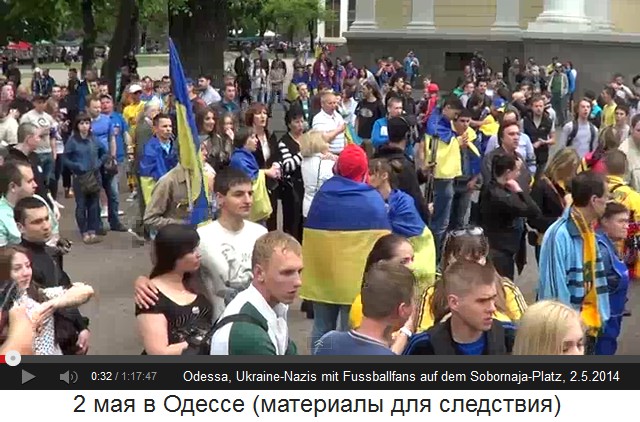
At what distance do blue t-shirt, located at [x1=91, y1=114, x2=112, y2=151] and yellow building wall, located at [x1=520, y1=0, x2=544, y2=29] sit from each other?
30334 millimetres

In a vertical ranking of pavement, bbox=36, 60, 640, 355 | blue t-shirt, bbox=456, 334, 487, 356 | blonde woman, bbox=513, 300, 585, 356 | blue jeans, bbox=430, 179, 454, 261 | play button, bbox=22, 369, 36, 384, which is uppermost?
blonde woman, bbox=513, 300, 585, 356

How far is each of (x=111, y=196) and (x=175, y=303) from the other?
29.5 ft

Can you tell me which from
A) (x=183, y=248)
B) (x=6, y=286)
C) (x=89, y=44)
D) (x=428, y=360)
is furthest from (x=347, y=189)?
(x=89, y=44)

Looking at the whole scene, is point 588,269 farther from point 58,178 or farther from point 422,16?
point 422,16

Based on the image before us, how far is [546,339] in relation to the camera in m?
4.15

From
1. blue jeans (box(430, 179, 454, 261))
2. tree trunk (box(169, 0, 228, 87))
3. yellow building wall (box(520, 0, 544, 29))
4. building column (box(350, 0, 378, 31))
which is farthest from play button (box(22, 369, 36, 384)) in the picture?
yellow building wall (box(520, 0, 544, 29))

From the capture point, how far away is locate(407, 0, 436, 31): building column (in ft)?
139

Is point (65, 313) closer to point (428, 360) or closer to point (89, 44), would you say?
point (428, 360)

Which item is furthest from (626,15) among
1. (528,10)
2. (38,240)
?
(38,240)

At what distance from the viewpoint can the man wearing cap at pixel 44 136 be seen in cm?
1397

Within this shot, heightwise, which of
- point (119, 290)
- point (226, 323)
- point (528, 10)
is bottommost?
point (119, 290)

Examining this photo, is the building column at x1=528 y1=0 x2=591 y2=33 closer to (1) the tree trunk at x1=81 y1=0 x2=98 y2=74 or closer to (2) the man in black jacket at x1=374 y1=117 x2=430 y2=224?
(1) the tree trunk at x1=81 y1=0 x2=98 y2=74

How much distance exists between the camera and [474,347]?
4559 millimetres
